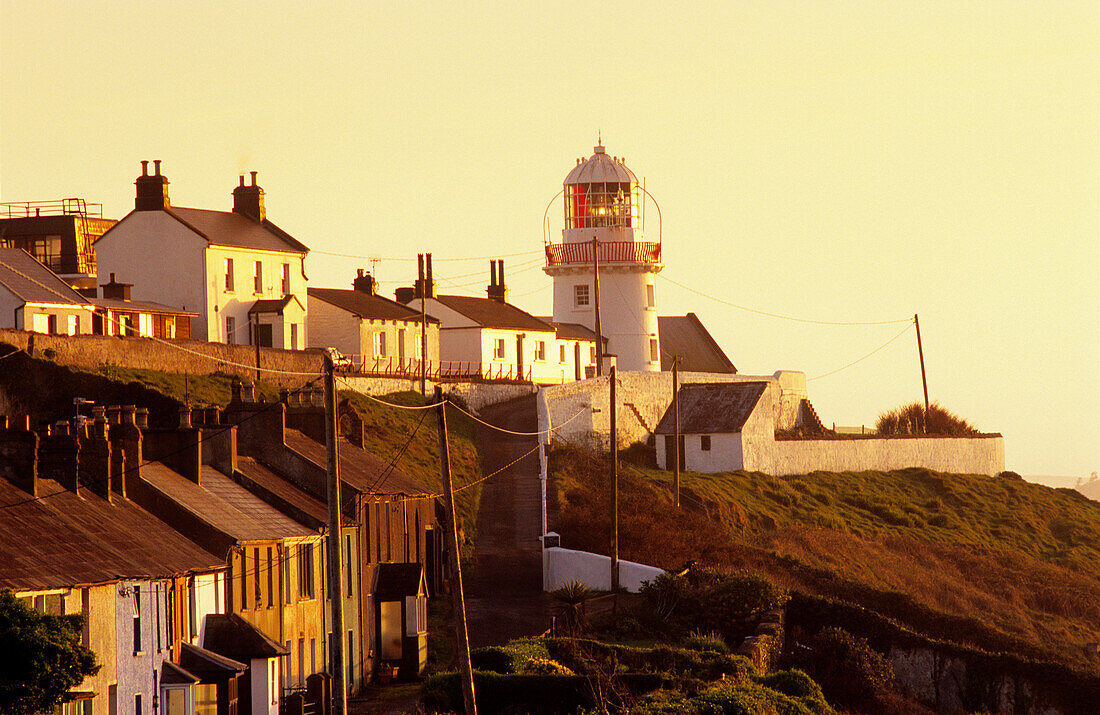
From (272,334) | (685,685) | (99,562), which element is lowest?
(685,685)

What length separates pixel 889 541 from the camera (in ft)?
187

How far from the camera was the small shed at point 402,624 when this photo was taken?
35.2 meters

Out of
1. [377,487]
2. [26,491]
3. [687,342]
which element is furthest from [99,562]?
[687,342]

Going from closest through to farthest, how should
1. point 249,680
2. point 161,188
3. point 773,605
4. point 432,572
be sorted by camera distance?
point 249,680, point 773,605, point 432,572, point 161,188

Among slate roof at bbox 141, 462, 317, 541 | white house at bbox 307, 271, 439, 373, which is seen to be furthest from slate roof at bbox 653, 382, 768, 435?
slate roof at bbox 141, 462, 317, 541

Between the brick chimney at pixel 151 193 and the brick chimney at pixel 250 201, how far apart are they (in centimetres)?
533

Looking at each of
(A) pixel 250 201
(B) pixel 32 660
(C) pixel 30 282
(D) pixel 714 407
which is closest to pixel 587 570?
(D) pixel 714 407

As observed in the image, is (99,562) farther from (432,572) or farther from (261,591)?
(432,572)

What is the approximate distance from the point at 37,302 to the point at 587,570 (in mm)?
21635

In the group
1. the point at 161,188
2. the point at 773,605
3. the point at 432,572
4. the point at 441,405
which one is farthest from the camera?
the point at 161,188

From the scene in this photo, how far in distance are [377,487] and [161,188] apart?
26.3 m

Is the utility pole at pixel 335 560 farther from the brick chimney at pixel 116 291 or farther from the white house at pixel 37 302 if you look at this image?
the brick chimney at pixel 116 291

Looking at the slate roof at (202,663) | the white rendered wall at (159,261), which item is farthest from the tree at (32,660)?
the white rendered wall at (159,261)

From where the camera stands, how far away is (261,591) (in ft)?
97.0
